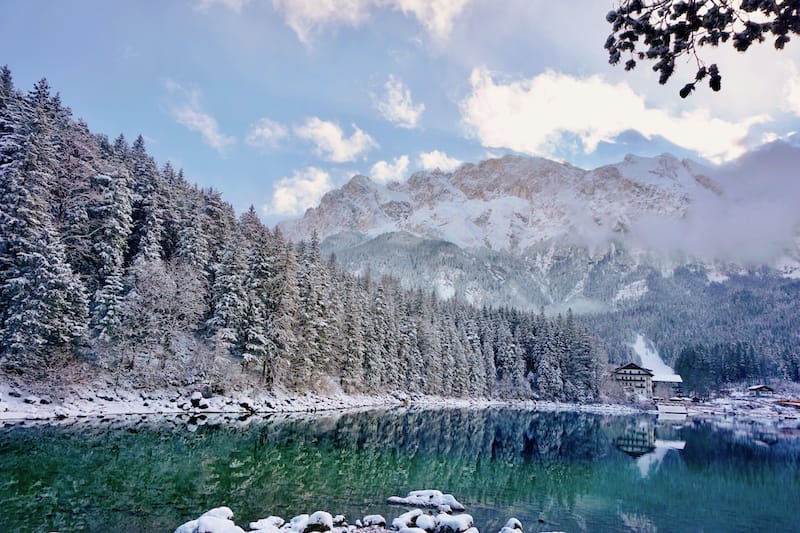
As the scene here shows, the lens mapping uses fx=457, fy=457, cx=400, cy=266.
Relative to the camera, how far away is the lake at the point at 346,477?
16344mm

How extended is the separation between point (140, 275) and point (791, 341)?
682 ft

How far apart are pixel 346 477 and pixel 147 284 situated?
29277 millimetres

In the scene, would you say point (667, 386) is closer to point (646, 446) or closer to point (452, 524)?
point (646, 446)

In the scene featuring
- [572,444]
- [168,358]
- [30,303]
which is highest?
[30,303]

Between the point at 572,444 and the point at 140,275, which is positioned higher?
the point at 140,275

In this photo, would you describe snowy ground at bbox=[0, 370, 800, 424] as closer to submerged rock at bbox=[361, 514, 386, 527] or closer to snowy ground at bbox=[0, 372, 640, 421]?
snowy ground at bbox=[0, 372, 640, 421]

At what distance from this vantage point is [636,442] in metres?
52.9

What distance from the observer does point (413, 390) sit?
3253 inches

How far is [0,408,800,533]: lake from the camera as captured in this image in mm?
16344

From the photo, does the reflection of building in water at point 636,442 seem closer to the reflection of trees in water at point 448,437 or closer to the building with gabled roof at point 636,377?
the reflection of trees in water at point 448,437

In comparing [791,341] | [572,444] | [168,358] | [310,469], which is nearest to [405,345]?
[572,444]

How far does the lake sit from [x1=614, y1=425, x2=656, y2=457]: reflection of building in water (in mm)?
1959

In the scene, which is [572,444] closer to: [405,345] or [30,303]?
[405,345]

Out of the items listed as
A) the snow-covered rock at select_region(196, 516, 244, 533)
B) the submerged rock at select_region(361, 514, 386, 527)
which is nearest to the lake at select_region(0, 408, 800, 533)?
the submerged rock at select_region(361, 514, 386, 527)
